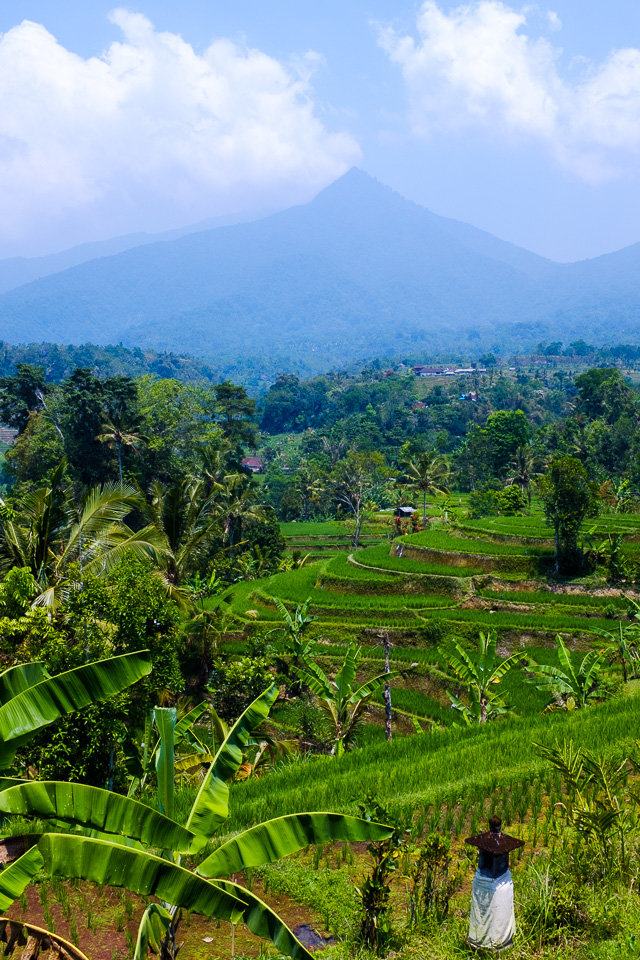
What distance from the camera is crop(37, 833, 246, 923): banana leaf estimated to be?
433 cm

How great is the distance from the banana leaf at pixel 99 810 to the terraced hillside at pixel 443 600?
16489 millimetres

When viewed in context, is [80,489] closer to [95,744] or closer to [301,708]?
[301,708]

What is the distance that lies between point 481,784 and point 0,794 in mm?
5705

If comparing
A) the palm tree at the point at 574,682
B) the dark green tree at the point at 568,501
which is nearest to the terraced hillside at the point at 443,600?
the dark green tree at the point at 568,501

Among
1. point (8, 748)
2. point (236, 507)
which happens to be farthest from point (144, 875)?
point (236, 507)

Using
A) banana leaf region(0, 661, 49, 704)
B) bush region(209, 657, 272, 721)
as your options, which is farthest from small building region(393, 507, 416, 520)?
banana leaf region(0, 661, 49, 704)

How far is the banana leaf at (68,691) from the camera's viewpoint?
4977mm

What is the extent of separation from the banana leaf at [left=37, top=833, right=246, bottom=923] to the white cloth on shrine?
1811 mm

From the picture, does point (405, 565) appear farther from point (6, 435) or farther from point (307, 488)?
point (6, 435)

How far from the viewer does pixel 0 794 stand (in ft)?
15.5

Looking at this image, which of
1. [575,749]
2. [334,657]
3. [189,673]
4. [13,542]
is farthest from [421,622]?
[575,749]

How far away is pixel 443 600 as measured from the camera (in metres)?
29.9

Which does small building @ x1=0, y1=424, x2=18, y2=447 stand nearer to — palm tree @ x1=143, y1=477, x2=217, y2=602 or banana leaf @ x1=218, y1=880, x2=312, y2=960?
palm tree @ x1=143, y1=477, x2=217, y2=602

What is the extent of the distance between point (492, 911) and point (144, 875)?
2444 millimetres
